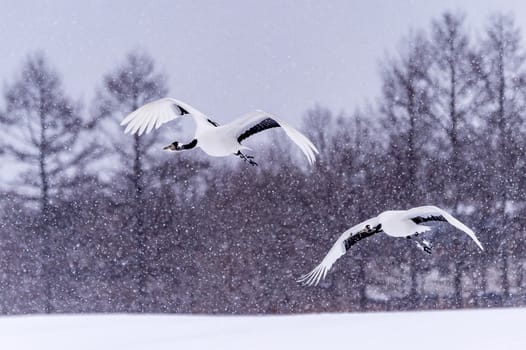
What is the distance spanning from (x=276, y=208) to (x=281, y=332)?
28.6ft

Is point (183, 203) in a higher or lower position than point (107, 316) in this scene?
higher

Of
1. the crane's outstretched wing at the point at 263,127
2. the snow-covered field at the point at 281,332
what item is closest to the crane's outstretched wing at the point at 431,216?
the crane's outstretched wing at the point at 263,127

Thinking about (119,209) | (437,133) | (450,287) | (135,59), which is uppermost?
(135,59)

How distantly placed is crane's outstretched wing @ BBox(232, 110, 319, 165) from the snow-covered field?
2.89 metres

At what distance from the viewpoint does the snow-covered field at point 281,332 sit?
628 cm

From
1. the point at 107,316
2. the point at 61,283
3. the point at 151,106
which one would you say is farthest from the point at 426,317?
the point at 61,283

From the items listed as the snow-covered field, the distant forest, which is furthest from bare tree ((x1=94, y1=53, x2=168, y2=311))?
the snow-covered field

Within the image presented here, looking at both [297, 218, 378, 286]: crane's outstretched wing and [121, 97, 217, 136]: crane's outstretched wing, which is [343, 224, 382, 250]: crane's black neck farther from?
[121, 97, 217, 136]: crane's outstretched wing

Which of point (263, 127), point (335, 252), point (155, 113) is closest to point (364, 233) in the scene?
point (335, 252)

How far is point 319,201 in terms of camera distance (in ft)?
50.5

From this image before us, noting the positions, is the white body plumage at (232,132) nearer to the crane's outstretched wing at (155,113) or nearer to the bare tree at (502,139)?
the crane's outstretched wing at (155,113)

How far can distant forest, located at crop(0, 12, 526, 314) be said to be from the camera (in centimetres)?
1446

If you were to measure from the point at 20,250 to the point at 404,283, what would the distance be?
297 inches

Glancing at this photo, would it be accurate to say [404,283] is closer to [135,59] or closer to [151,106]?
[135,59]
